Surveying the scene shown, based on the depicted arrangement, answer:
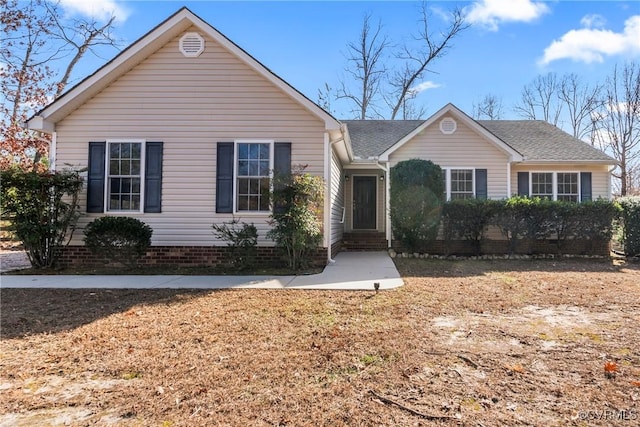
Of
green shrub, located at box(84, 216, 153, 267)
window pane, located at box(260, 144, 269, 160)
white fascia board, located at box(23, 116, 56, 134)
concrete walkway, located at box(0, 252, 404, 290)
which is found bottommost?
concrete walkway, located at box(0, 252, 404, 290)

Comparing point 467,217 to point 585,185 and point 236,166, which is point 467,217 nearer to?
point 585,185

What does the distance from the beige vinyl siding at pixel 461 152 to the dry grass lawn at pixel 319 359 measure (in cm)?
618

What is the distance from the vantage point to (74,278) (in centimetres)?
724

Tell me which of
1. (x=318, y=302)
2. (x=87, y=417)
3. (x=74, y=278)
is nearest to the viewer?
(x=87, y=417)

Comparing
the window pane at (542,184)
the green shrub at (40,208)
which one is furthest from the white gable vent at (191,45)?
the window pane at (542,184)

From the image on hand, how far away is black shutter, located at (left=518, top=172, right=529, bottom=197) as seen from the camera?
12039mm

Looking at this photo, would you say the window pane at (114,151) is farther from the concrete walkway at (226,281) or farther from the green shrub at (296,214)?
the green shrub at (296,214)

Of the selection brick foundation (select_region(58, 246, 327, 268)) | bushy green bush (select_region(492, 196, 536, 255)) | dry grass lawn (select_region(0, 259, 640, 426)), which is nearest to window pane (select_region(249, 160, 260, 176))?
brick foundation (select_region(58, 246, 327, 268))

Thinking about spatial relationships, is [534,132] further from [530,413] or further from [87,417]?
[87,417]

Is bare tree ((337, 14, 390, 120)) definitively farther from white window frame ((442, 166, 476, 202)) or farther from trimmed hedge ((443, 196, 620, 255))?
trimmed hedge ((443, 196, 620, 255))

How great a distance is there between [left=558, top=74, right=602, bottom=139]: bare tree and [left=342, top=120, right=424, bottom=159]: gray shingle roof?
17657 millimetres

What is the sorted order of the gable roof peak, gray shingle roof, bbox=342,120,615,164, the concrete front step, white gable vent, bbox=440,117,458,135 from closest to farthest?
1. the gable roof peak
2. white gable vent, bbox=440,117,458,135
3. gray shingle roof, bbox=342,120,615,164
4. the concrete front step

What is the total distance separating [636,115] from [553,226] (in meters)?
18.4

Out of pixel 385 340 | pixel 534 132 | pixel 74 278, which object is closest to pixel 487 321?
pixel 385 340
